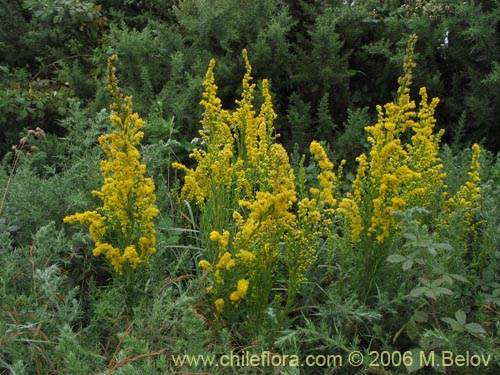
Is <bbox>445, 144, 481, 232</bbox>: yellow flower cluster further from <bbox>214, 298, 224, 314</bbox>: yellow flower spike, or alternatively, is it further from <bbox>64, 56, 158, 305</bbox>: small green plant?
<bbox>64, 56, 158, 305</bbox>: small green plant

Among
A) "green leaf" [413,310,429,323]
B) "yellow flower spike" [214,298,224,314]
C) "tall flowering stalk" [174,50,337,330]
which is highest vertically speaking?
"tall flowering stalk" [174,50,337,330]

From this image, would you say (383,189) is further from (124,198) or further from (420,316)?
(124,198)

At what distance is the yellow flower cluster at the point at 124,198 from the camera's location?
7.98 feet

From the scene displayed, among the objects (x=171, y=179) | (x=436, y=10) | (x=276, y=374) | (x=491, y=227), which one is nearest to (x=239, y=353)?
(x=276, y=374)

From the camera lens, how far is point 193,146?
3955mm

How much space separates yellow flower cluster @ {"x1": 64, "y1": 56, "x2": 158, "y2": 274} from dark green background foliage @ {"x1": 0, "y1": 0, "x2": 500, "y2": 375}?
186 mm

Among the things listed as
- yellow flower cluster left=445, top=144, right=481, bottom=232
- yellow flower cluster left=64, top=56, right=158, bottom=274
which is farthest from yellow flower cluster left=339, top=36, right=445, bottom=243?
yellow flower cluster left=64, top=56, right=158, bottom=274

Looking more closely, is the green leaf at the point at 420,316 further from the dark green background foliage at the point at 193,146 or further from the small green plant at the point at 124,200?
the small green plant at the point at 124,200

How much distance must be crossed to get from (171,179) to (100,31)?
8.11ft

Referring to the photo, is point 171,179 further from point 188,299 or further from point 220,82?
point 188,299

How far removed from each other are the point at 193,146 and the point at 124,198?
149 centimetres

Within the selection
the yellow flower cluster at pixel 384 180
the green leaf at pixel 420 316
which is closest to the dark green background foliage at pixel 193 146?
the green leaf at pixel 420 316

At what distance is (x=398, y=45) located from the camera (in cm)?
454

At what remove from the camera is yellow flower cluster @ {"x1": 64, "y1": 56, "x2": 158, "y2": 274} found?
243 cm
